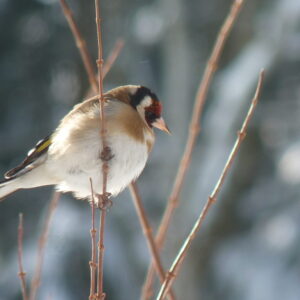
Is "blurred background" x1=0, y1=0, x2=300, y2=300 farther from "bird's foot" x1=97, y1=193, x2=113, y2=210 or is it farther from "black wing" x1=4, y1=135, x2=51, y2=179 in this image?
"bird's foot" x1=97, y1=193, x2=113, y2=210

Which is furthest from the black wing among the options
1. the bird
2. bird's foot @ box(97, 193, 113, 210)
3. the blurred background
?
the blurred background

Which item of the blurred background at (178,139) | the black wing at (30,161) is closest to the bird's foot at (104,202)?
the black wing at (30,161)

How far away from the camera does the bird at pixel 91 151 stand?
6.60 ft

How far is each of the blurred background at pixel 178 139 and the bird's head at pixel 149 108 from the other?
427cm

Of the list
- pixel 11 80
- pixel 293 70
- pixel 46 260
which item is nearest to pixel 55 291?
pixel 46 260

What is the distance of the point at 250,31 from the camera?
292 inches

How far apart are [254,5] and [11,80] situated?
2704 millimetres

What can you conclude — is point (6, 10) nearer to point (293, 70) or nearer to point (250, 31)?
point (250, 31)

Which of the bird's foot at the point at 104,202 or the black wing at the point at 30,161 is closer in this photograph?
the bird's foot at the point at 104,202

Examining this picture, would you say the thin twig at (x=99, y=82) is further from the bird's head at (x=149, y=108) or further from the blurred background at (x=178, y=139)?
the blurred background at (x=178, y=139)

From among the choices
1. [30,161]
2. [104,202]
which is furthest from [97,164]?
[104,202]

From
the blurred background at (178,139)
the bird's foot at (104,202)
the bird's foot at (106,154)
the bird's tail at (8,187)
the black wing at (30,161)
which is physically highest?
the blurred background at (178,139)

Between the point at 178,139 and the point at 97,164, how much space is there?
4.96m

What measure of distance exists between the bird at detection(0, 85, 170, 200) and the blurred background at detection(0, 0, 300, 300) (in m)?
4.34
